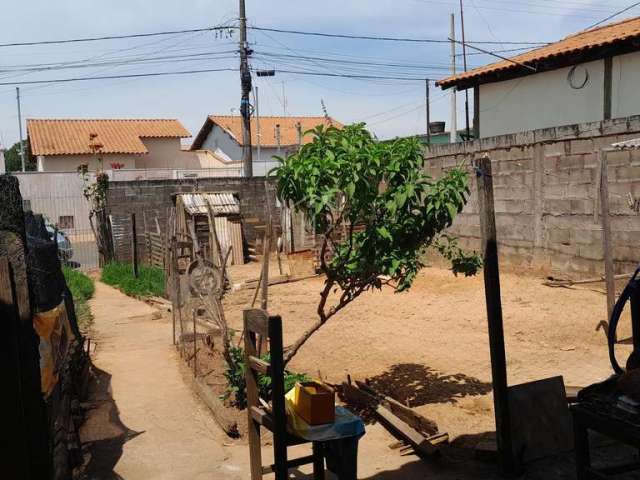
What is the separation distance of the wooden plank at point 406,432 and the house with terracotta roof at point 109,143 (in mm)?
27984

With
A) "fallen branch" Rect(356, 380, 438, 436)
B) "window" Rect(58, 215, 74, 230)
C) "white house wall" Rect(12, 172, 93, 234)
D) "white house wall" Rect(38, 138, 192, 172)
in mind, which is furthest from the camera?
"white house wall" Rect(38, 138, 192, 172)

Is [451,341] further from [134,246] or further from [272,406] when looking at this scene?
[134,246]

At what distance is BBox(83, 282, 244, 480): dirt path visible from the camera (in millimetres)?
5230

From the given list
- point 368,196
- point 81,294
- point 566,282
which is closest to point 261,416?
Result: point 368,196

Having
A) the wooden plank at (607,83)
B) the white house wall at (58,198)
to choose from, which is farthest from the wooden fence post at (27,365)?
the white house wall at (58,198)

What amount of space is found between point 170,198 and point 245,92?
24.4 feet

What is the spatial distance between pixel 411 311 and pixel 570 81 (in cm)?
688

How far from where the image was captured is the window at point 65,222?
18859 mm

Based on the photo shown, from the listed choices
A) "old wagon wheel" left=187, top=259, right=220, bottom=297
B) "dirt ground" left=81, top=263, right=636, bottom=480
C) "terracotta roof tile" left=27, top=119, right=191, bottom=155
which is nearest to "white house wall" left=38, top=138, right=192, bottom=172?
"terracotta roof tile" left=27, top=119, right=191, bottom=155

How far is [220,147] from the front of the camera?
4366cm

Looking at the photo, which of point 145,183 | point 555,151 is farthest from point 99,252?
point 555,151

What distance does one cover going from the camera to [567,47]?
13945 millimetres

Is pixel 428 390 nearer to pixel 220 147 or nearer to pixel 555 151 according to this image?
pixel 555 151

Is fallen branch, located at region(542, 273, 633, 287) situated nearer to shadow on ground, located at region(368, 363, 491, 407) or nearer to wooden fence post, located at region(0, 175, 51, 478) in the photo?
shadow on ground, located at region(368, 363, 491, 407)
